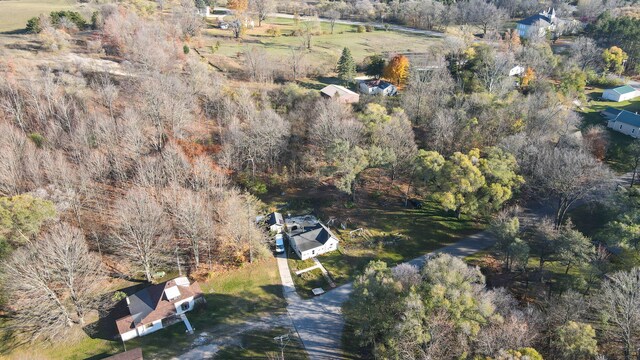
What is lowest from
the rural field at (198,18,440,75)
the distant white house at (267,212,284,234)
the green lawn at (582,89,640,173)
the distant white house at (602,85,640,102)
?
the distant white house at (267,212,284,234)

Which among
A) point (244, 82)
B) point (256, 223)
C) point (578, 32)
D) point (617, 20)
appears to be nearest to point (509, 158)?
point (256, 223)

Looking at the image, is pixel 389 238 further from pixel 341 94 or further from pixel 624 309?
pixel 341 94

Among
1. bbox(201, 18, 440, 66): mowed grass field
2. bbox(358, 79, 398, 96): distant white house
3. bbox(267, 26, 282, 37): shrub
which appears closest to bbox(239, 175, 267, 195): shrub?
bbox(358, 79, 398, 96): distant white house

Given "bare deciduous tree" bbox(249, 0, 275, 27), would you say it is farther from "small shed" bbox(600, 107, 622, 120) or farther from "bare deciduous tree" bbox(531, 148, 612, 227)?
"bare deciduous tree" bbox(531, 148, 612, 227)

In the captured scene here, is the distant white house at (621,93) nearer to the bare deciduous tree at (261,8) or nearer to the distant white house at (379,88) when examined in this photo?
the distant white house at (379,88)

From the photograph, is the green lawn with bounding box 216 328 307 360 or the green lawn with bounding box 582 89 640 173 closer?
the green lawn with bounding box 216 328 307 360

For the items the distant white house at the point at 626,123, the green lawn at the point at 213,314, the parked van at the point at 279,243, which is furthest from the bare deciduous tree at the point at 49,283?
the distant white house at the point at 626,123
